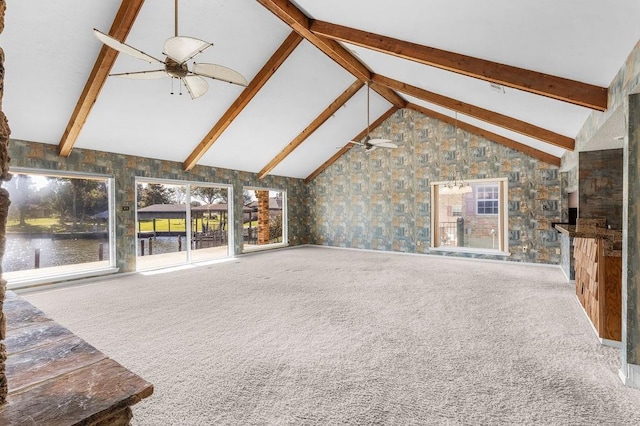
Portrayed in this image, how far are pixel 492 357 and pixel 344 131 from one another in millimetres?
7087

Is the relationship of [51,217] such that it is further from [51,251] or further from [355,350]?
[355,350]

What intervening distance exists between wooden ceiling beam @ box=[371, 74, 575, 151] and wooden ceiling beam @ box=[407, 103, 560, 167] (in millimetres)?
1777

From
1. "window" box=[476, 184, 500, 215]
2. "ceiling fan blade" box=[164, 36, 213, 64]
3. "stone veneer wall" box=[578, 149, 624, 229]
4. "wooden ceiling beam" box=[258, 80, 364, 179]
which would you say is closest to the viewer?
"ceiling fan blade" box=[164, 36, 213, 64]

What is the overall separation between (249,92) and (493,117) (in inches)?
172

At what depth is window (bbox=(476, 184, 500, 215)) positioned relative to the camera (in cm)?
1076

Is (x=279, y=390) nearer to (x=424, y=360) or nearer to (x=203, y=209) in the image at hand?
(x=424, y=360)

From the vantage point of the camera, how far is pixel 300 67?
5.75 meters

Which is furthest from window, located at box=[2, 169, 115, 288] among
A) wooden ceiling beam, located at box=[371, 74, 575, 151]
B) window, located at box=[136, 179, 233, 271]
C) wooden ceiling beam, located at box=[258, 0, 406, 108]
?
wooden ceiling beam, located at box=[371, 74, 575, 151]

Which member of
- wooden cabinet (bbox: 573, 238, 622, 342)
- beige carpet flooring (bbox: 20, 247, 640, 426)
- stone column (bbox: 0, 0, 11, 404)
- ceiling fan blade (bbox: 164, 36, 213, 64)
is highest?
ceiling fan blade (bbox: 164, 36, 213, 64)

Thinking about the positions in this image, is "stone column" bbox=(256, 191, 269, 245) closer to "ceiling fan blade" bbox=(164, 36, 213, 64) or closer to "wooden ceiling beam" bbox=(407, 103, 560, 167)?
"wooden ceiling beam" bbox=(407, 103, 560, 167)

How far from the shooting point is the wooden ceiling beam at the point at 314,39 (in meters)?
4.14

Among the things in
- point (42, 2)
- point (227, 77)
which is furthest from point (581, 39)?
point (42, 2)

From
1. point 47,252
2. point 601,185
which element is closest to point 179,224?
point 47,252

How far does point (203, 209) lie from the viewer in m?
11.1
